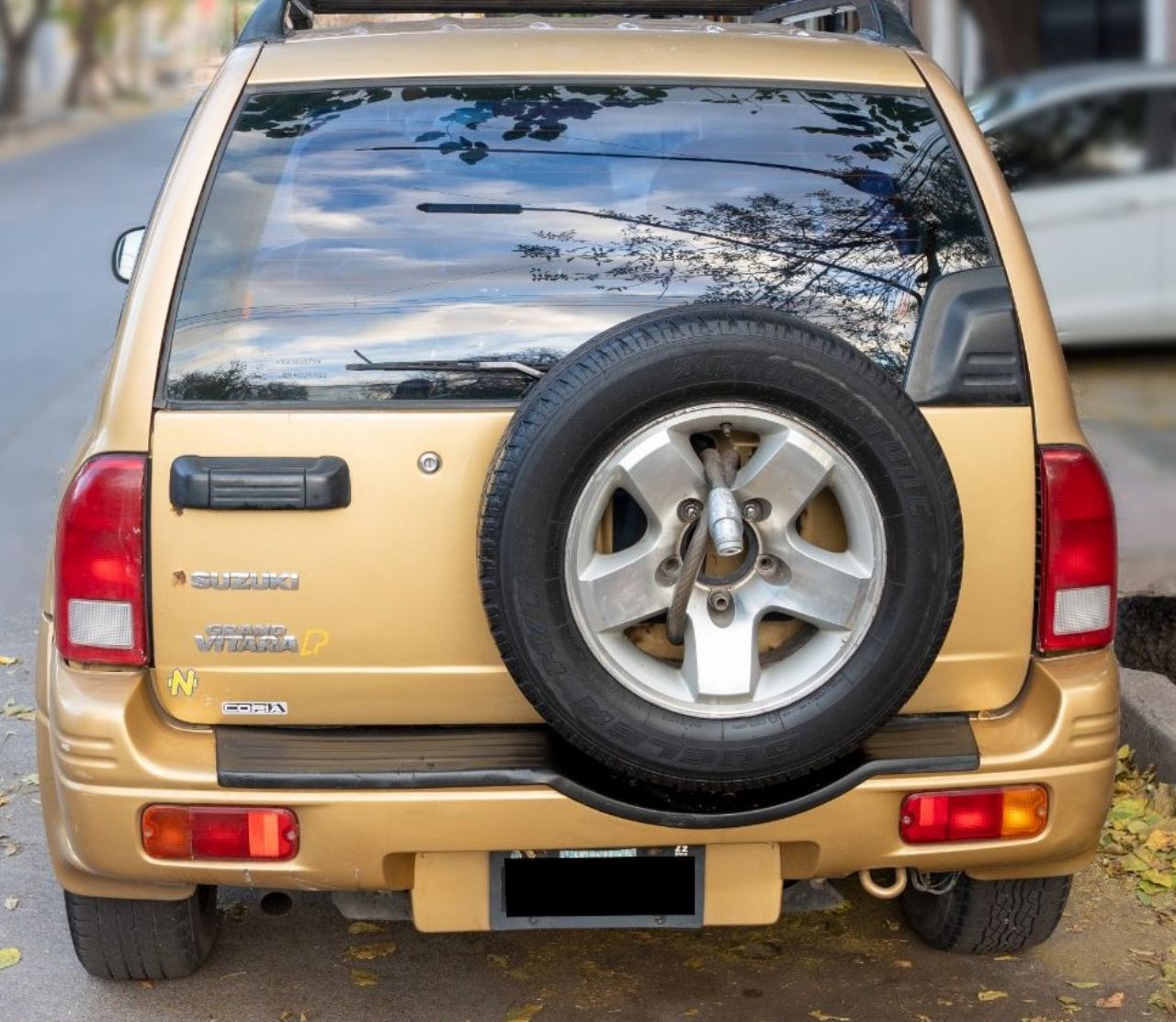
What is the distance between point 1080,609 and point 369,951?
1696 mm

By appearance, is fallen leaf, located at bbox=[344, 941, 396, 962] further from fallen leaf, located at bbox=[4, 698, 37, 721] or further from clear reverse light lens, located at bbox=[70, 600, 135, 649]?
fallen leaf, located at bbox=[4, 698, 37, 721]

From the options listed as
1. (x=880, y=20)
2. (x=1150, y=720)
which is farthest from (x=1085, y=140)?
(x=880, y=20)

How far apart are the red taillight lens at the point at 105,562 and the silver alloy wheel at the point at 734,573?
0.75 m

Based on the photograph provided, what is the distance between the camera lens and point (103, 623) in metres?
2.99

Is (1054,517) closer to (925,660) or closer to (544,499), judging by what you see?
(925,660)

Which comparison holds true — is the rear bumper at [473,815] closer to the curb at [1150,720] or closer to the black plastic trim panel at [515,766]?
the black plastic trim panel at [515,766]

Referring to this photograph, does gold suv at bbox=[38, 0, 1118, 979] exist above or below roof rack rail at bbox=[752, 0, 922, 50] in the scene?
below

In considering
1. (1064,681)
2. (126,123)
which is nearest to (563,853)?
(1064,681)

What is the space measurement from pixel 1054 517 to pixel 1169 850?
1552mm

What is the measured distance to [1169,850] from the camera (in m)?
4.22

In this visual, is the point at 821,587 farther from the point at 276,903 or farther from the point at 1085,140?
the point at 1085,140

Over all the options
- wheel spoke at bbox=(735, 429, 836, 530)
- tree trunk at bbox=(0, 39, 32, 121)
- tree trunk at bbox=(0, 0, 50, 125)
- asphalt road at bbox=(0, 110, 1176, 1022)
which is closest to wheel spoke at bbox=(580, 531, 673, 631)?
wheel spoke at bbox=(735, 429, 836, 530)

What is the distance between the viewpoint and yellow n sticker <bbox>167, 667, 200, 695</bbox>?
9.86 feet

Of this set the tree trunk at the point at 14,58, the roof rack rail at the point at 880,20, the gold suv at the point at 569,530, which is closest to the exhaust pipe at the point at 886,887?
the gold suv at the point at 569,530
